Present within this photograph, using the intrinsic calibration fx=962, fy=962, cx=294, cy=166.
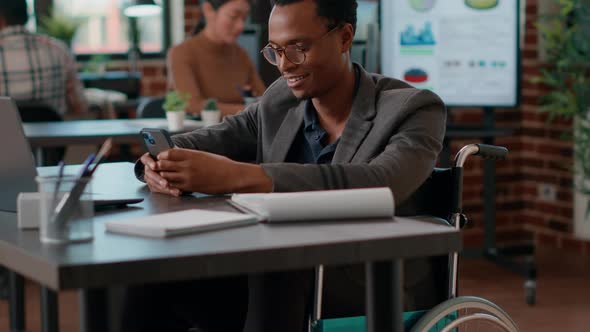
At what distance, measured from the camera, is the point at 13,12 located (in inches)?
180

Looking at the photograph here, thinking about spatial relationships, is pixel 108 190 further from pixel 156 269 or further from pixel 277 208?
pixel 156 269

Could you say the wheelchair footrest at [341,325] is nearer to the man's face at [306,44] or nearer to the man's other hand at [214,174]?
the man's other hand at [214,174]

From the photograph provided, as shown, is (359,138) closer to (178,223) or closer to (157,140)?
(157,140)

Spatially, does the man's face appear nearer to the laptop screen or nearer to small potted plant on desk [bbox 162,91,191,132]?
the laptop screen

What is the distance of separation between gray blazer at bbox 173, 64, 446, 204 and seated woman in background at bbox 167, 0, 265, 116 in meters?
2.18

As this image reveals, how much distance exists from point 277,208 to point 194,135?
0.76m

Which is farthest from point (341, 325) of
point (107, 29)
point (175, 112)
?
point (107, 29)

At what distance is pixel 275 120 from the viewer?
2178 mm

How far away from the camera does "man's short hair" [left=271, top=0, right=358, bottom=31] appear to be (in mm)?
2014

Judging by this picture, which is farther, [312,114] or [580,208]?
[580,208]

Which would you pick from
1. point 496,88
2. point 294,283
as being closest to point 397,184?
point 294,283

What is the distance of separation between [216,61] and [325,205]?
3207 millimetres

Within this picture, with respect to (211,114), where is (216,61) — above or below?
above

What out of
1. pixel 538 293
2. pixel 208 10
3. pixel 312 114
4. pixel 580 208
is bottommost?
pixel 538 293
